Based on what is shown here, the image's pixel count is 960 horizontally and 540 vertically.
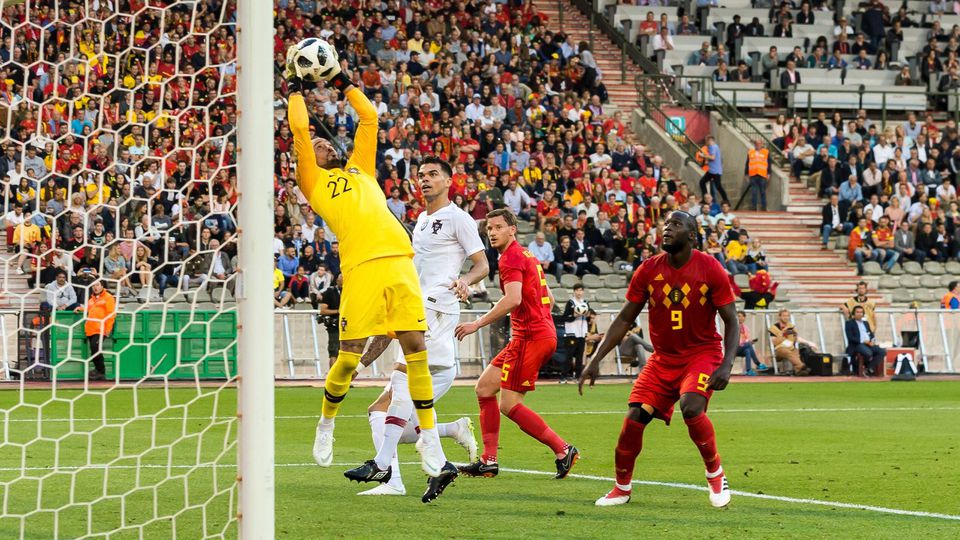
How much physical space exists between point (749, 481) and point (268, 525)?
573 cm

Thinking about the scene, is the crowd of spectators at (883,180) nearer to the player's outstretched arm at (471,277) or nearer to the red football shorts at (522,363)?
the red football shorts at (522,363)

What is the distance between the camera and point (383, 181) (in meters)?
29.1

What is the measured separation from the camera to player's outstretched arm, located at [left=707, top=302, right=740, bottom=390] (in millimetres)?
9414

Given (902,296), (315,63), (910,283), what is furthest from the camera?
(910,283)

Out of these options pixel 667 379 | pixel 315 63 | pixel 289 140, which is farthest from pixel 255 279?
pixel 289 140

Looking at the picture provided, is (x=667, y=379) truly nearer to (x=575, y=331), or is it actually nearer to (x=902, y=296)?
(x=575, y=331)

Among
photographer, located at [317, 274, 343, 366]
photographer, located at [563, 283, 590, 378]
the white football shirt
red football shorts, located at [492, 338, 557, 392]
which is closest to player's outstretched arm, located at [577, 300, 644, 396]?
the white football shirt

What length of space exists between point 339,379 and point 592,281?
Answer: 19803mm

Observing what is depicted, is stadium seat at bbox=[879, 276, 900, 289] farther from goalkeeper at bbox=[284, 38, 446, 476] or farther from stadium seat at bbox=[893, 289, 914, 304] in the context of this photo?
goalkeeper at bbox=[284, 38, 446, 476]

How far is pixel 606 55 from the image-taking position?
39.8 metres

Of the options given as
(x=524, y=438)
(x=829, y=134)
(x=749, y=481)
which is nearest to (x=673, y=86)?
(x=829, y=134)

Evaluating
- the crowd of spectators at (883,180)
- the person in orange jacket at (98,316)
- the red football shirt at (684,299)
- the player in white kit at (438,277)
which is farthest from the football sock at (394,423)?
the crowd of spectators at (883,180)

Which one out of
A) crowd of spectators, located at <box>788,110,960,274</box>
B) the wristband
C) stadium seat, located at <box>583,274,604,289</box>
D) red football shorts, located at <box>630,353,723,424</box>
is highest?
the wristband

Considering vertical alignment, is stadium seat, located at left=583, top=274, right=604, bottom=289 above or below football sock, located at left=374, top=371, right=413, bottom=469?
below
